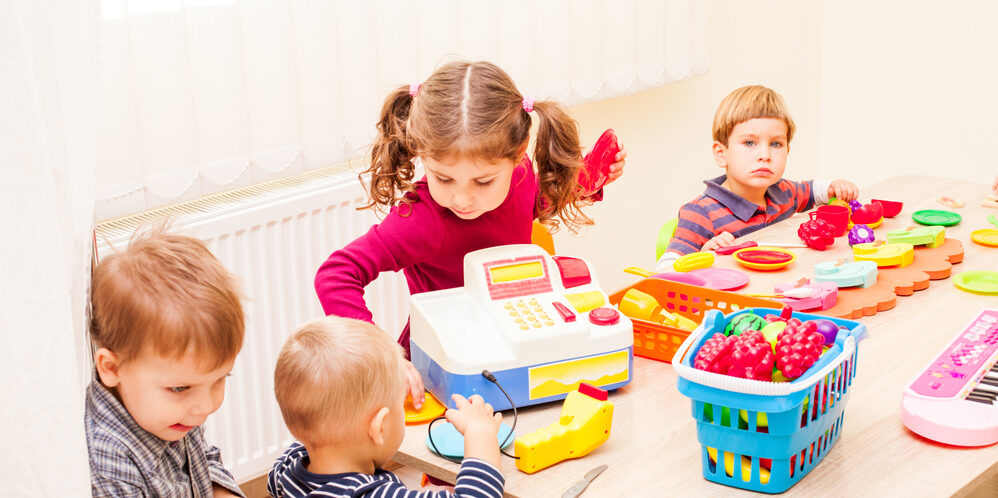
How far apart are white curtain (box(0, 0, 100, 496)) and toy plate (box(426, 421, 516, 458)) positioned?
58 centimetres

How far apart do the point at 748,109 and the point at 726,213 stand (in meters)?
0.27

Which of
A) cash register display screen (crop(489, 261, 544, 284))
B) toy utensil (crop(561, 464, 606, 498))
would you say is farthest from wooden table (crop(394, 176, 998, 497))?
cash register display screen (crop(489, 261, 544, 284))

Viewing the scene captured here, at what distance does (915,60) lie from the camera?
3.84 metres

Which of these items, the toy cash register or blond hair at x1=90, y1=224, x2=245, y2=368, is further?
the toy cash register

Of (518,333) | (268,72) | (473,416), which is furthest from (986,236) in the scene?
(268,72)

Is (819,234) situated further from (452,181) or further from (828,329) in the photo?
(452,181)

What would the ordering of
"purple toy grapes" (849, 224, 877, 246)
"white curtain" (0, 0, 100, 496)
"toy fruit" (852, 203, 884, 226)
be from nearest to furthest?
"white curtain" (0, 0, 100, 496) < "purple toy grapes" (849, 224, 877, 246) < "toy fruit" (852, 203, 884, 226)

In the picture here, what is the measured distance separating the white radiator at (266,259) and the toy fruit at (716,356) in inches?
52.7

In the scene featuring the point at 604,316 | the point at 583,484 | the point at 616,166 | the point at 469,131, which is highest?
the point at 469,131

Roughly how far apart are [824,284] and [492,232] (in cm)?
64

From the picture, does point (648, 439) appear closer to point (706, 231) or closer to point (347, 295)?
point (347, 295)

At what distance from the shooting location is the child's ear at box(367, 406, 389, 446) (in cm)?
126

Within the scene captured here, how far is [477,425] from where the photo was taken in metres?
1.33

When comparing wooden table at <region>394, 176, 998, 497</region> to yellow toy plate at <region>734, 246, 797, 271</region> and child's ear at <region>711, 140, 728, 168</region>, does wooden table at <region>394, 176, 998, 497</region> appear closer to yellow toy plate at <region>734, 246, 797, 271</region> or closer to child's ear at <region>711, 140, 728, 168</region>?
yellow toy plate at <region>734, 246, 797, 271</region>
